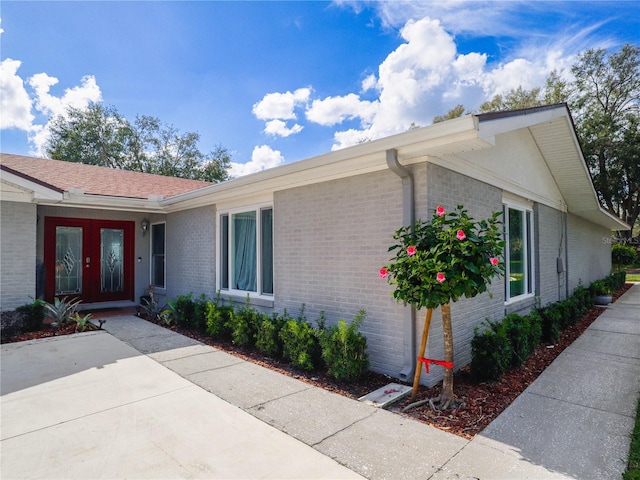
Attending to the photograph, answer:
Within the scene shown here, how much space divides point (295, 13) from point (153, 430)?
8.17m

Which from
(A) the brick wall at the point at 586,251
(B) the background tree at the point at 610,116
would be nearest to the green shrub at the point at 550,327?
(A) the brick wall at the point at 586,251

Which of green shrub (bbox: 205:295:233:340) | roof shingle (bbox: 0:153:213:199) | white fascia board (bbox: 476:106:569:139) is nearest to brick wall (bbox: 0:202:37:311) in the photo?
roof shingle (bbox: 0:153:213:199)

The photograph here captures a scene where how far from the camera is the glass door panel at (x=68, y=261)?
8680 mm

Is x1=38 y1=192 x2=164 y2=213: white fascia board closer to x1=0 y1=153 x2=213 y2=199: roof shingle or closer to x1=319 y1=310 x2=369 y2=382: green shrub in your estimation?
x1=0 y1=153 x2=213 y2=199: roof shingle

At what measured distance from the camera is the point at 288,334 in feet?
16.8

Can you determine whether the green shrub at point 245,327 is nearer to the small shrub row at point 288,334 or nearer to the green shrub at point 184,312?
the small shrub row at point 288,334

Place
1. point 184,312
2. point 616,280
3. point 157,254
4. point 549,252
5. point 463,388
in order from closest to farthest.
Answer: point 463,388
point 184,312
point 549,252
point 157,254
point 616,280

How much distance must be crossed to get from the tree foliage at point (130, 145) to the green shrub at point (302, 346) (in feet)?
85.4

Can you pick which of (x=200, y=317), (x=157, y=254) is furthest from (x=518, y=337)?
(x=157, y=254)

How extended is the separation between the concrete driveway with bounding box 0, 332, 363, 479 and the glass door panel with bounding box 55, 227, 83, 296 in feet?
14.7

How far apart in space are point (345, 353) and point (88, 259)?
25.8 ft

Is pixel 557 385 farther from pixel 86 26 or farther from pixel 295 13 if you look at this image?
pixel 86 26

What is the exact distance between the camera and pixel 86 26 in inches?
335

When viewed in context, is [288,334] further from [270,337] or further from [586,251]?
[586,251]
